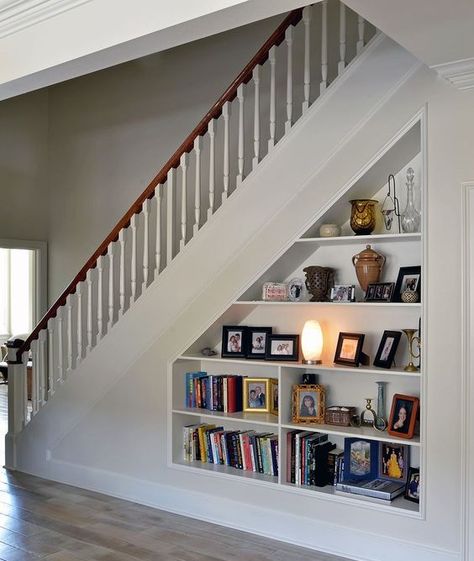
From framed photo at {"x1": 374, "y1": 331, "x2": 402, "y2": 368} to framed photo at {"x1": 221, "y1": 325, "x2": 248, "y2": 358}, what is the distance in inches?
37.5

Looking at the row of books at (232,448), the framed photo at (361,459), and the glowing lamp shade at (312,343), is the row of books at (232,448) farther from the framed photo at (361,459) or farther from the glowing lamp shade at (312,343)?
the glowing lamp shade at (312,343)

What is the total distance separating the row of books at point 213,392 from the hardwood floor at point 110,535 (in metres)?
0.74

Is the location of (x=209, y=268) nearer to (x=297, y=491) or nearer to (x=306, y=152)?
(x=306, y=152)

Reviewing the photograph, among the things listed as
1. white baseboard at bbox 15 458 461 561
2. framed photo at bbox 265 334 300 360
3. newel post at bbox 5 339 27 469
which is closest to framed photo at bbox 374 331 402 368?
framed photo at bbox 265 334 300 360

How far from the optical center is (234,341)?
4.49 meters

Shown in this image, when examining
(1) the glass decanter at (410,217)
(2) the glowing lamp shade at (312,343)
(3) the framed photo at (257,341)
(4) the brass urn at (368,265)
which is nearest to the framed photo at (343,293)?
(4) the brass urn at (368,265)

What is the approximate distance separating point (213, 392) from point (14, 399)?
205cm

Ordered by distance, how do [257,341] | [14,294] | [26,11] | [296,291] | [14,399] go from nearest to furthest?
[26,11] < [296,291] < [257,341] < [14,399] < [14,294]

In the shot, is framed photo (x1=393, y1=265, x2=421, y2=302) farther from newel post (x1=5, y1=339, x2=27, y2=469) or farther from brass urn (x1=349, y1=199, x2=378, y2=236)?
newel post (x1=5, y1=339, x2=27, y2=469)

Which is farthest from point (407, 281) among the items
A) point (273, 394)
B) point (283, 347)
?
point (273, 394)

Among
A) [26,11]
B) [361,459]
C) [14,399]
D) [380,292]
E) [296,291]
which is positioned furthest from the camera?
[14,399]

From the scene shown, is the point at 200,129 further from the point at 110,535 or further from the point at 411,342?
the point at 110,535

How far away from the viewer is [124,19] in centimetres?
272

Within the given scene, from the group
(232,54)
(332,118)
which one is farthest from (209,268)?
(232,54)
